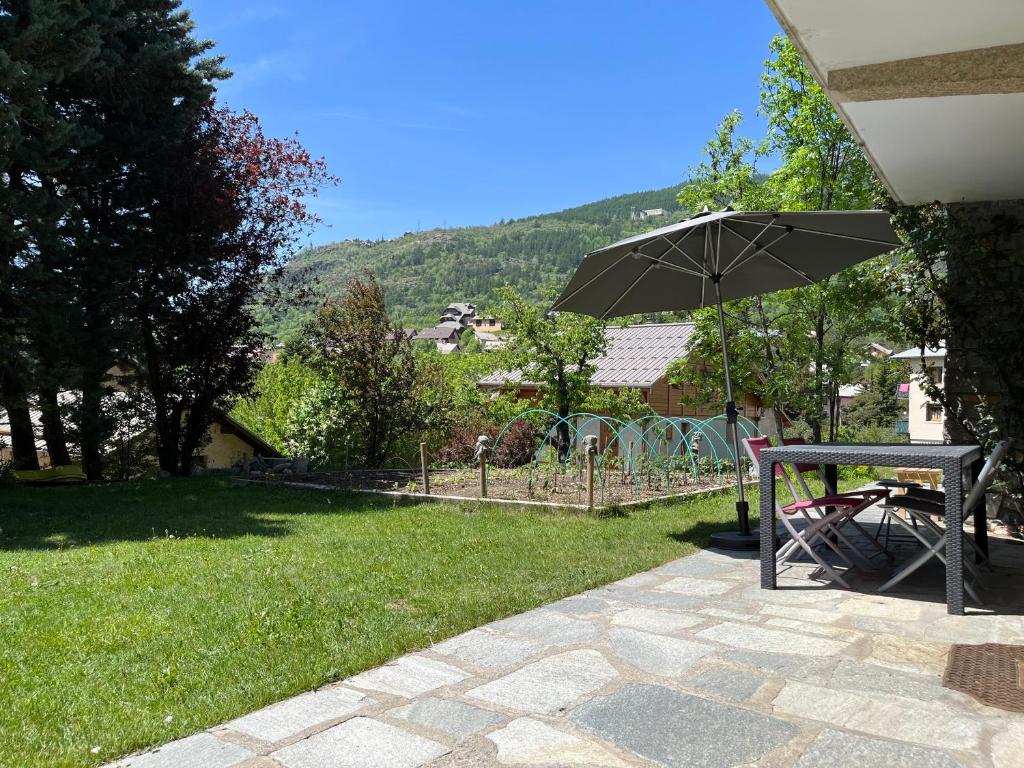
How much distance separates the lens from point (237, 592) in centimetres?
461

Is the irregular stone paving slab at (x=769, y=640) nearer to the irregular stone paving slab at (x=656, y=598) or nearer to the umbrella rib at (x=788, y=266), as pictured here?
the irregular stone paving slab at (x=656, y=598)

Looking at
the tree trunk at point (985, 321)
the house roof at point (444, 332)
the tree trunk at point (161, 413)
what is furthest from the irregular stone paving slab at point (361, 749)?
the house roof at point (444, 332)

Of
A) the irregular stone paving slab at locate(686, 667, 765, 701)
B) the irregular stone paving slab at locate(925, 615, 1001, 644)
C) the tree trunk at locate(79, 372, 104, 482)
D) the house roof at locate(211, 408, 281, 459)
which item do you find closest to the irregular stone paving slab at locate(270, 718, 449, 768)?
the irregular stone paving slab at locate(686, 667, 765, 701)

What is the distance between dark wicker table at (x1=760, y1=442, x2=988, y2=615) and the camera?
153 inches

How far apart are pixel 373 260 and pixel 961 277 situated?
3584 inches

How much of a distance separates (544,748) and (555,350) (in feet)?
43.1

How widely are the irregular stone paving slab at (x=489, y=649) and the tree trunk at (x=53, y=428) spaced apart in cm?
1021

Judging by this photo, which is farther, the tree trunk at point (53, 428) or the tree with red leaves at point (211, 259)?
the tree with red leaves at point (211, 259)

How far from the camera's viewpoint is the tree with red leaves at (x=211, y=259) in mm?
12484

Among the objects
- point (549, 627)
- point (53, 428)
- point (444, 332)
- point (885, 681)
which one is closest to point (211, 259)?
point (53, 428)

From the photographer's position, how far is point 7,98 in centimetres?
1009

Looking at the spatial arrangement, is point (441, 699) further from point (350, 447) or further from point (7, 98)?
point (350, 447)

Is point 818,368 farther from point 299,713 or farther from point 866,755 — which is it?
point 299,713

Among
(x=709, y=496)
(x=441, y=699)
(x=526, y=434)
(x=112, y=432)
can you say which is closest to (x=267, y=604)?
(x=441, y=699)
